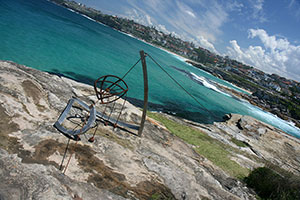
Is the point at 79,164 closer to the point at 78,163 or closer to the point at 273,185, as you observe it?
the point at 78,163

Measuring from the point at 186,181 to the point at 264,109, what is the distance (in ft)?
311

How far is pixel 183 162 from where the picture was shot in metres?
9.46

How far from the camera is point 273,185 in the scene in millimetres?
9953

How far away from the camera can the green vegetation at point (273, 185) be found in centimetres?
921

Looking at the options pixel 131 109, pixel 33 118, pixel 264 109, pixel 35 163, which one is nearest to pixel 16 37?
pixel 131 109

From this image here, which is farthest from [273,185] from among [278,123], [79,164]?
→ [278,123]

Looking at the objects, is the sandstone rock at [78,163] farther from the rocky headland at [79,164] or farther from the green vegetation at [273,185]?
the green vegetation at [273,185]

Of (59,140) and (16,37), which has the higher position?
(59,140)

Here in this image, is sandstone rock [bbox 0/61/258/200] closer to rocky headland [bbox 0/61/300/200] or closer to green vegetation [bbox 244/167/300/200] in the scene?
rocky headland [bbox 0/61/300/200]

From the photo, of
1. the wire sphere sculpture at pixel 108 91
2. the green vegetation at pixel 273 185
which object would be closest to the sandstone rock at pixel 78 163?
the green vegetation at pixel 273 185

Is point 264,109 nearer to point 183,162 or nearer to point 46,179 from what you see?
point 183,162

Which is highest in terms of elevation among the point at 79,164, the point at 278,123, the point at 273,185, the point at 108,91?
the point at 278,123

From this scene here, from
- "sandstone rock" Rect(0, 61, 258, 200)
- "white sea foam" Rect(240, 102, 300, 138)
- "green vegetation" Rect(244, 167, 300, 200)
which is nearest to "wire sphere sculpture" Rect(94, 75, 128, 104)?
"sandstone rock" Rect(0, 61, 258, 200)

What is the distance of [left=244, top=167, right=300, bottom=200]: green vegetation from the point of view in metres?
9.21
